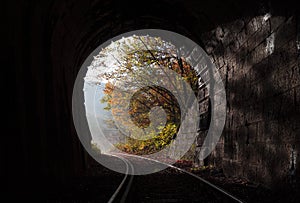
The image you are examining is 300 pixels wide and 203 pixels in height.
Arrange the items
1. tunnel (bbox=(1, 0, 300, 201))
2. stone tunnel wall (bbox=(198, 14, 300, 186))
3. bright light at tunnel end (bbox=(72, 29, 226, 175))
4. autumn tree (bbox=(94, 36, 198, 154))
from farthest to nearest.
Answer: autumn tree (bbox=(94, 36, 198, 154)) → bright light at tunnel end (bbox=(72, 29, 226, 175)) → stone tunnel wall (bbox=(198, 14, 300, 186)) → tunnel (bbox=(1, 0, 300, 201))

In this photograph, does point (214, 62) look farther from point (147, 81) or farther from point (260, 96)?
point (147, 81)

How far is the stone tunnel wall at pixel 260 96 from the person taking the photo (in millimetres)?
6234

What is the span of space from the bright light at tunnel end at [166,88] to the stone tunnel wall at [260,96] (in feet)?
3.09

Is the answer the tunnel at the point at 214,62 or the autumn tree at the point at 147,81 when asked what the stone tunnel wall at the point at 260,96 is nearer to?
the tunnel at the point at 214,62

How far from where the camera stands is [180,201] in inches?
227

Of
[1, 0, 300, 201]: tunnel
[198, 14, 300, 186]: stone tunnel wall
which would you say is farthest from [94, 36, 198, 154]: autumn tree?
[198, 14, 300, 186]: stone tunnel wall

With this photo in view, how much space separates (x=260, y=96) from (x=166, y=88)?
13525 mm

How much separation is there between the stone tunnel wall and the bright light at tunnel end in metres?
0.94

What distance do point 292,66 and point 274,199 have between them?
2.20m

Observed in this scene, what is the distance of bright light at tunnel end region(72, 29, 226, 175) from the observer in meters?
11.8

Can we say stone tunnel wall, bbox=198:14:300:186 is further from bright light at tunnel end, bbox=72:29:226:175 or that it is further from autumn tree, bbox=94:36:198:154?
autumn tree, bbox=94:36:198:154

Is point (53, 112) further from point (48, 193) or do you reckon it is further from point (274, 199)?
point (274, 199)

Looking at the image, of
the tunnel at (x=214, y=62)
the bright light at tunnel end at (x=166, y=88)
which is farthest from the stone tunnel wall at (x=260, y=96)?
the bright light at tunnel end at (x=166, y=88)

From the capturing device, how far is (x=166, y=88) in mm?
21125
